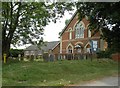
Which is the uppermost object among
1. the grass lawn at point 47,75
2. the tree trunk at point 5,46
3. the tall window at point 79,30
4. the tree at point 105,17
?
the tall window at point 79,30

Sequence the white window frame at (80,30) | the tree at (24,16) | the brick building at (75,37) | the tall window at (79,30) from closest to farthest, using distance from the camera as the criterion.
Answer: the tree at (24,16) → the brick building at (75,37) → the white window frame at (80,30) → the tall window at (79,30)

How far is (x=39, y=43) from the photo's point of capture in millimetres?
43000

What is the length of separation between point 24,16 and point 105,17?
11.9 metres

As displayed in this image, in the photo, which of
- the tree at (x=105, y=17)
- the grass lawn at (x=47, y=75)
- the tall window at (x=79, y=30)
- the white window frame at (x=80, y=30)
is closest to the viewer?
the grass lawn at (x=47, y=75)

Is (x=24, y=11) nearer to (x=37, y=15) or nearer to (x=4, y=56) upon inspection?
(x=37, y=15)

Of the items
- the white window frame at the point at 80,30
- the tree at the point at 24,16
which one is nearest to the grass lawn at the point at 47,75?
the tree at the point at 24,16

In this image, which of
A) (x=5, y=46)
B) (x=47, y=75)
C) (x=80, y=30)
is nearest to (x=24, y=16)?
(x=5, y=46)

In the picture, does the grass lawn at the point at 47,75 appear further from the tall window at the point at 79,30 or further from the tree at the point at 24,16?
the tall window at the point at 79,30

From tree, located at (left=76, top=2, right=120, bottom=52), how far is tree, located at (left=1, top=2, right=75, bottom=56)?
6.12 metres

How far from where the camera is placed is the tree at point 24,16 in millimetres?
33781

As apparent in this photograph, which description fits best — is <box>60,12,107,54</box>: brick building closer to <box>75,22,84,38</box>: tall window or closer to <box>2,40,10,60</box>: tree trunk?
<box>75,22,84,38</box>: tall window

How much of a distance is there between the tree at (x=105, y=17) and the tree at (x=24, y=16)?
20.1ft

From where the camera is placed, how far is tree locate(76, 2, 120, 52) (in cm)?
2544

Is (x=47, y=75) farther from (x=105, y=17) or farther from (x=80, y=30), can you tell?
(x=80, y=30)
